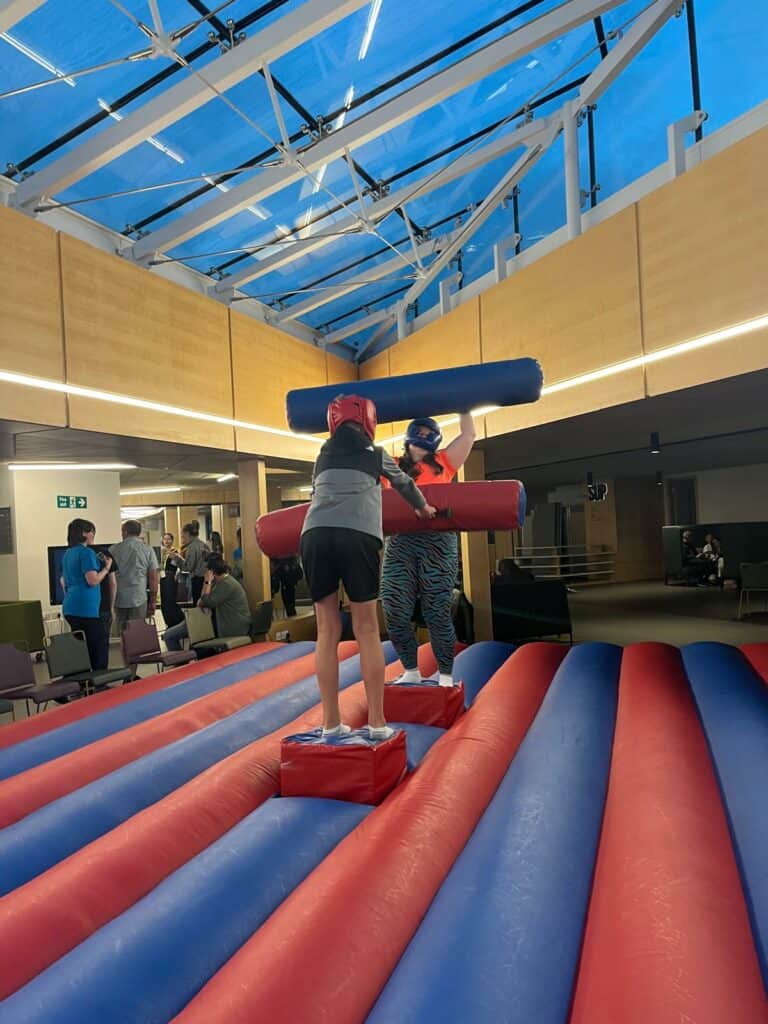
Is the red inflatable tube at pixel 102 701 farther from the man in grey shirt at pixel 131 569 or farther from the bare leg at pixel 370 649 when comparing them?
the bare leg at pixel 370 649

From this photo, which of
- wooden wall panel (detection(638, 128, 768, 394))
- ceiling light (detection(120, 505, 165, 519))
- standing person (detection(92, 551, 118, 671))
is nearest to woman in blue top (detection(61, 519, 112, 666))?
standing person (detection(92, 551, 118, 671))

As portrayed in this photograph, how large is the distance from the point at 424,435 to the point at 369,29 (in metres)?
2.87

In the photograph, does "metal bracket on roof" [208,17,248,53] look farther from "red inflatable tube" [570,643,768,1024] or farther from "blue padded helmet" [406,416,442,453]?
"red inflatable tube" [570,643,768,1024]

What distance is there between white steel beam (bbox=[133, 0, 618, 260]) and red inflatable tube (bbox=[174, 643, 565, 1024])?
431cm

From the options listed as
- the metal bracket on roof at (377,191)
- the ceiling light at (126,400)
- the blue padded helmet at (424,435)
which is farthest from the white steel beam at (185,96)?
the blue padded helmet at (424,435)

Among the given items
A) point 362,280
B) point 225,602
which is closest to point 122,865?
point 225,602

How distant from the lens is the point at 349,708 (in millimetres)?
3115

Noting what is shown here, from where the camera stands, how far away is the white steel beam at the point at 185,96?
3.61 m

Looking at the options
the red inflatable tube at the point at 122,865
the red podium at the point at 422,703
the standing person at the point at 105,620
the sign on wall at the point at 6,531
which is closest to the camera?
the red inflatable tube at the point at 122,865

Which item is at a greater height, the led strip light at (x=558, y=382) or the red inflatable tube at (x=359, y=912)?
the led strip light at (x=558, y=382)

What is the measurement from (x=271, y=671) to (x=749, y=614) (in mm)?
7484

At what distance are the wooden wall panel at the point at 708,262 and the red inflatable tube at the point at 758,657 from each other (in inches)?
62.3

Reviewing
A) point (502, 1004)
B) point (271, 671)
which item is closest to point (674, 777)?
point (502, 1004)

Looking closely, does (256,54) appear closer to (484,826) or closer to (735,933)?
(484,826)
